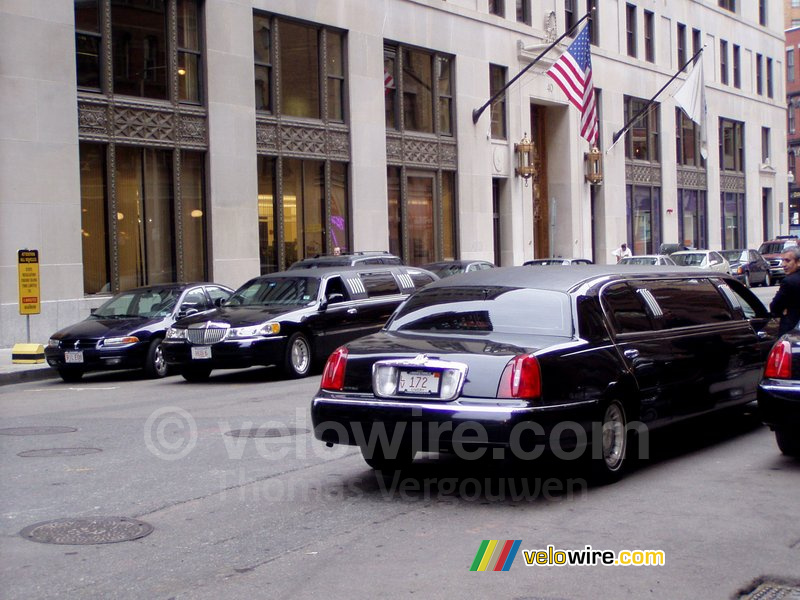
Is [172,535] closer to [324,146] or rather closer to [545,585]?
[545,585]

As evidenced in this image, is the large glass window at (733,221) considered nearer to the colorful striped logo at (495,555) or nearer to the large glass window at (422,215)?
the large glass window at (422,215)

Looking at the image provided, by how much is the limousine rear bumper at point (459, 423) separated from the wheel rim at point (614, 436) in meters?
0.35

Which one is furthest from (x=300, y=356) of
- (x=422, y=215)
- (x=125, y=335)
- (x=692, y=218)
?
(x=692, y=218)

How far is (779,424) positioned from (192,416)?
638 centimetres

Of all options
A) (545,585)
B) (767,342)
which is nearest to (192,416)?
(767,342)

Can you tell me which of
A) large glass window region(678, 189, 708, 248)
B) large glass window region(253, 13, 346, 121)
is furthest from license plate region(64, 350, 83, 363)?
large glass window region(678, 189, 708, 248)

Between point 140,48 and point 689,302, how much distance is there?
59.7 ft

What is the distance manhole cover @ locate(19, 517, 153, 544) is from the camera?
654cm

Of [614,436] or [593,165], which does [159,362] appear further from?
[593,165]

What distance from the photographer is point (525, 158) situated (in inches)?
1481

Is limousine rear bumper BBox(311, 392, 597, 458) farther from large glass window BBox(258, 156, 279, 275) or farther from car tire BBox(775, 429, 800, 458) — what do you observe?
large glass window BBox(258, 156, 279, 275)

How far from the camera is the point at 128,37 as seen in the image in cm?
2427

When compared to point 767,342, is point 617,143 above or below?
above

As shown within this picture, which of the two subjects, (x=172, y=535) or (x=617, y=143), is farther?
(x=617, y=143)
